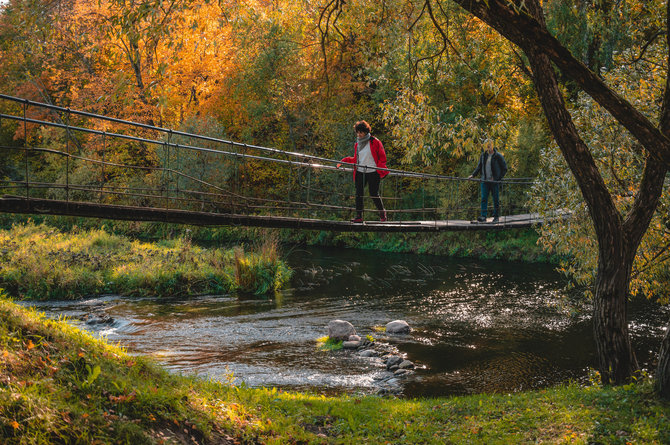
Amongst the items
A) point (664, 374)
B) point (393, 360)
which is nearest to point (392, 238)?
point (393, 360)

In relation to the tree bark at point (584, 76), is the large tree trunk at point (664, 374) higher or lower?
lower

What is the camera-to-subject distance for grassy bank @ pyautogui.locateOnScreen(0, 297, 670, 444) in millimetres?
3402

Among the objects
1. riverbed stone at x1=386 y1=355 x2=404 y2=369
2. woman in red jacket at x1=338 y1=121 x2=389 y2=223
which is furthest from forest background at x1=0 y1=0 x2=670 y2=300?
riverbed stone at x1=386 y1=355 x2=404 y2=369

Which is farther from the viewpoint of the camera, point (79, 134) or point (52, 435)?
point (79, 134)

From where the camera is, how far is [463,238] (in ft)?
68.6

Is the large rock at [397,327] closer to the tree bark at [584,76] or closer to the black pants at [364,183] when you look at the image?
the black pants at [364,183]

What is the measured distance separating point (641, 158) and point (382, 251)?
45.4 feet

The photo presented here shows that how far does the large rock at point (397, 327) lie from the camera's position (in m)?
10.2

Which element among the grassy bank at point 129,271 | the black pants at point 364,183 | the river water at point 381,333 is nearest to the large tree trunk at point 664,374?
the river water at point 381,333

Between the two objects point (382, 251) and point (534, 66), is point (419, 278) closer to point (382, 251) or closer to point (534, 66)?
point (382, 251)

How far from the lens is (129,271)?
13.6 metres

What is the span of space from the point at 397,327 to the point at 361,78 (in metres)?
15.3

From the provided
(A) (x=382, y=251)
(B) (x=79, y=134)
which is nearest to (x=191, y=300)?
(A) (x=382, y=251)

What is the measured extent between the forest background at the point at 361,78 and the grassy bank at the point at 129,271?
3.77 meters
